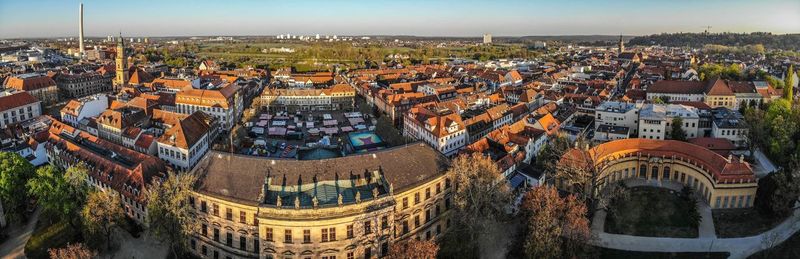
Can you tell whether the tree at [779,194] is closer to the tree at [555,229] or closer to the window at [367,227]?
the tree at [555,229]

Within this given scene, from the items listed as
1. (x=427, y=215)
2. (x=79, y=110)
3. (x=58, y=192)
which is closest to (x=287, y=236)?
(x=427, y=215)

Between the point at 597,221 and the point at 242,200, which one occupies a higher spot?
the point at 242,200

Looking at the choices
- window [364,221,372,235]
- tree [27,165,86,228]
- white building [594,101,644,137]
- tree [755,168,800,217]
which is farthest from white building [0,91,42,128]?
tree [755,168,800,217]

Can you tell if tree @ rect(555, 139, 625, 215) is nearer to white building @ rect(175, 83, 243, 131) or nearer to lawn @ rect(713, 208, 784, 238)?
lawn @ rect(713, 208, 784, 238)

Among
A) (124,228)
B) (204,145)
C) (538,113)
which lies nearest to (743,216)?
(538,113)

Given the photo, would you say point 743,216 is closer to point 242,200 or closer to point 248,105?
point 242,200

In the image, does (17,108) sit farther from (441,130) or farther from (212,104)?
(441,130)
